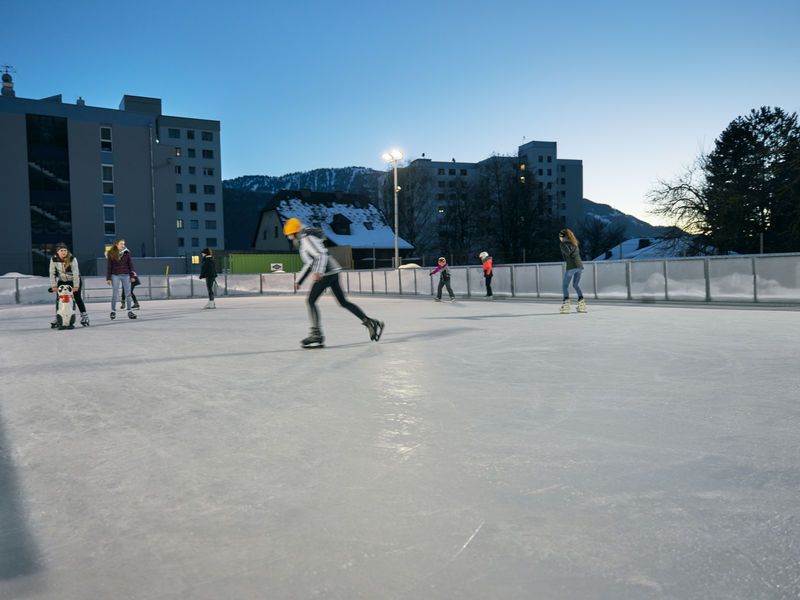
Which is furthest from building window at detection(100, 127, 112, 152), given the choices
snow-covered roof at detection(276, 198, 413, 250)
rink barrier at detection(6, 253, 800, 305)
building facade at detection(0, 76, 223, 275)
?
rink barrier at detection(6, 253, 800, 305)

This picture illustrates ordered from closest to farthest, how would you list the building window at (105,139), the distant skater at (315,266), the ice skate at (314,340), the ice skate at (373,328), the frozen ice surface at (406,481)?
the frozen ice surface at (406,481), the distant skater at (315,266), the ice skate at (314,340), the ice skate at (373,328), the building window at (105,139)

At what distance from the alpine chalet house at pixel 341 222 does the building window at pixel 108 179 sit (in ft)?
54.2

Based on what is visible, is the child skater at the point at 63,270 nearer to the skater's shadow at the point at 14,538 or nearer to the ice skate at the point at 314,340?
the ice skate at the point at 314,340

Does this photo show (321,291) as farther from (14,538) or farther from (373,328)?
(14,538)

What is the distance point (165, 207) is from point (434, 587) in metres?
49.3

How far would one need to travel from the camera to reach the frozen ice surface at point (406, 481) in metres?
1.90

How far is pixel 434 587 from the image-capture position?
1823 mm

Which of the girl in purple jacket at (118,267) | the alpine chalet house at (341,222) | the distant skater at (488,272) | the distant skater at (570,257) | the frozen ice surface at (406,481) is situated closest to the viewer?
the frozen ice surface at (406,481)

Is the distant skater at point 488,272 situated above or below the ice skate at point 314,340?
above

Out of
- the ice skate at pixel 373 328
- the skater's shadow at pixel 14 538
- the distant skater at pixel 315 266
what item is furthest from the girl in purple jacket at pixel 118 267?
the skater's shadow at pixel 14 538

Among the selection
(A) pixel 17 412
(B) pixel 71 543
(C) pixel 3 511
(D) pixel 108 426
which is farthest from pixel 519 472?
(A) pixel 17 412

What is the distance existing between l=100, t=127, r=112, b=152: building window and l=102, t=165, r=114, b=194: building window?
1314mm

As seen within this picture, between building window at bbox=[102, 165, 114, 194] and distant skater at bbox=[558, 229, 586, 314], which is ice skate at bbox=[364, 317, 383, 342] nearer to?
distant skater at bbox=[558, 229, 586, 314]

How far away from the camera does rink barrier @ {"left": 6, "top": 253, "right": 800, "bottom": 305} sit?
14.1 meters
